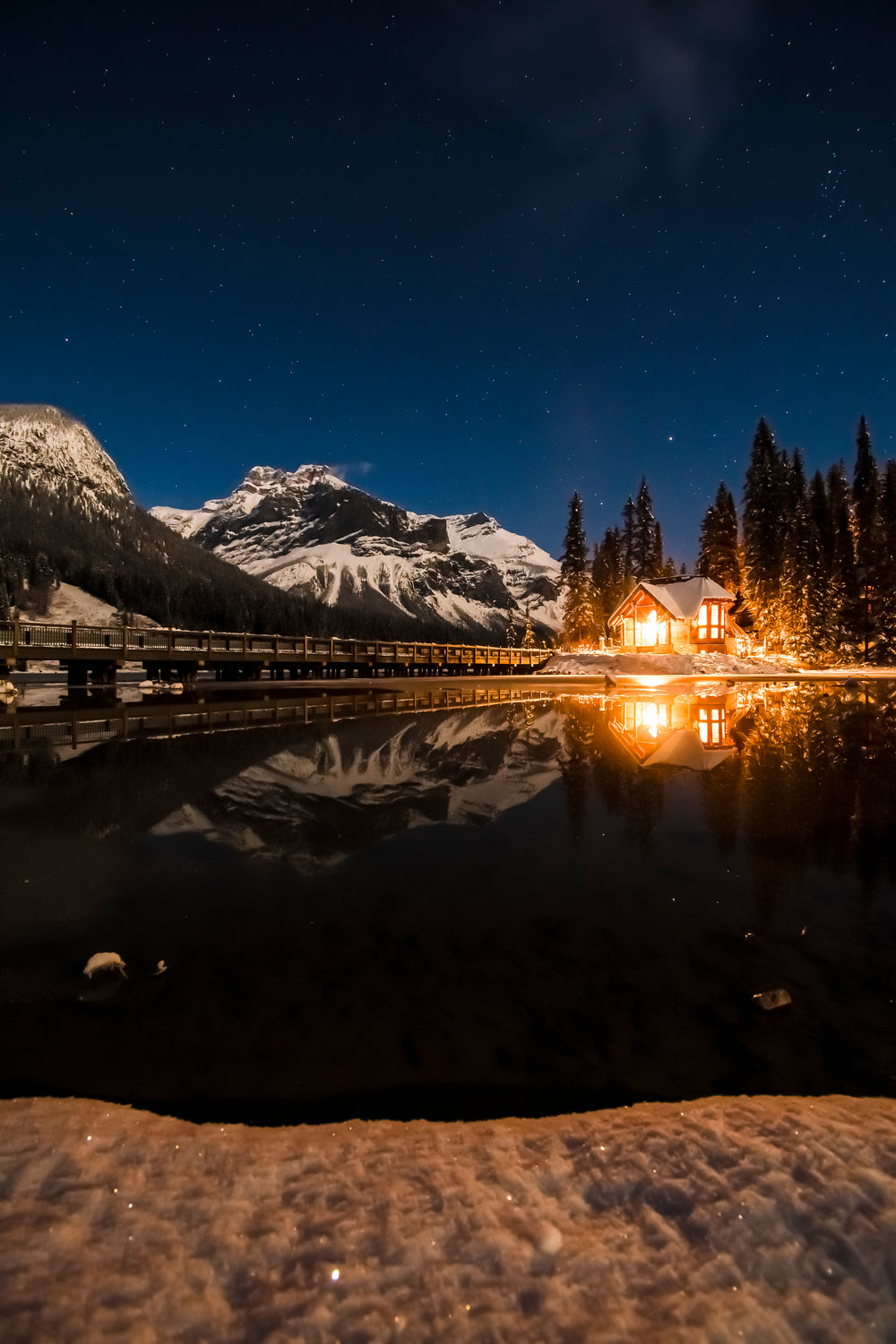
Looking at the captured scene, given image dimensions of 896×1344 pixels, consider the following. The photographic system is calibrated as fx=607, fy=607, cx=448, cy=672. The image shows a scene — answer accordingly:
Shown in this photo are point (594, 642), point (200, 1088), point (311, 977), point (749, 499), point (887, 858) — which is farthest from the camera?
point (594, 642)

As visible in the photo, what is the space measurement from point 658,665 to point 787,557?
1793 centimetres

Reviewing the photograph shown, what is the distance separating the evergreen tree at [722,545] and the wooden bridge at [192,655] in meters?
25.7

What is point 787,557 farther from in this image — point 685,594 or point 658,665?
point 658,665

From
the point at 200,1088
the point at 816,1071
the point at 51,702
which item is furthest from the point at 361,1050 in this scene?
the point at 51,702

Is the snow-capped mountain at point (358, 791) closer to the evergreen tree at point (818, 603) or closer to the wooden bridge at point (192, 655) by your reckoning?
the wooden bridge at point (192, 655)

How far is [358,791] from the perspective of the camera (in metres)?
8.08

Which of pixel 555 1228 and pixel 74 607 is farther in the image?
pixel 74 607

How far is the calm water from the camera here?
8.83ft

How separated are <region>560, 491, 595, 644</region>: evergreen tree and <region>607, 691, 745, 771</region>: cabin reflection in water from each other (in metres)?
41.2

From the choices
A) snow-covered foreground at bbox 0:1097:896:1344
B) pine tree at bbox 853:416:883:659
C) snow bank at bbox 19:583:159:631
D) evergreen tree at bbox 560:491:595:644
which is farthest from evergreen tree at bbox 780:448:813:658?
snow bank at bbox 19:583:159:631

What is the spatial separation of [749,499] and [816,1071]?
6276 cm

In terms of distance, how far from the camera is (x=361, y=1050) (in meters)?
2.85

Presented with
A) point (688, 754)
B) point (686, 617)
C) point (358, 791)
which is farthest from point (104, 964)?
point (686, 617)

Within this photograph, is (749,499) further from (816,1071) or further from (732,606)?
(816,1071)
